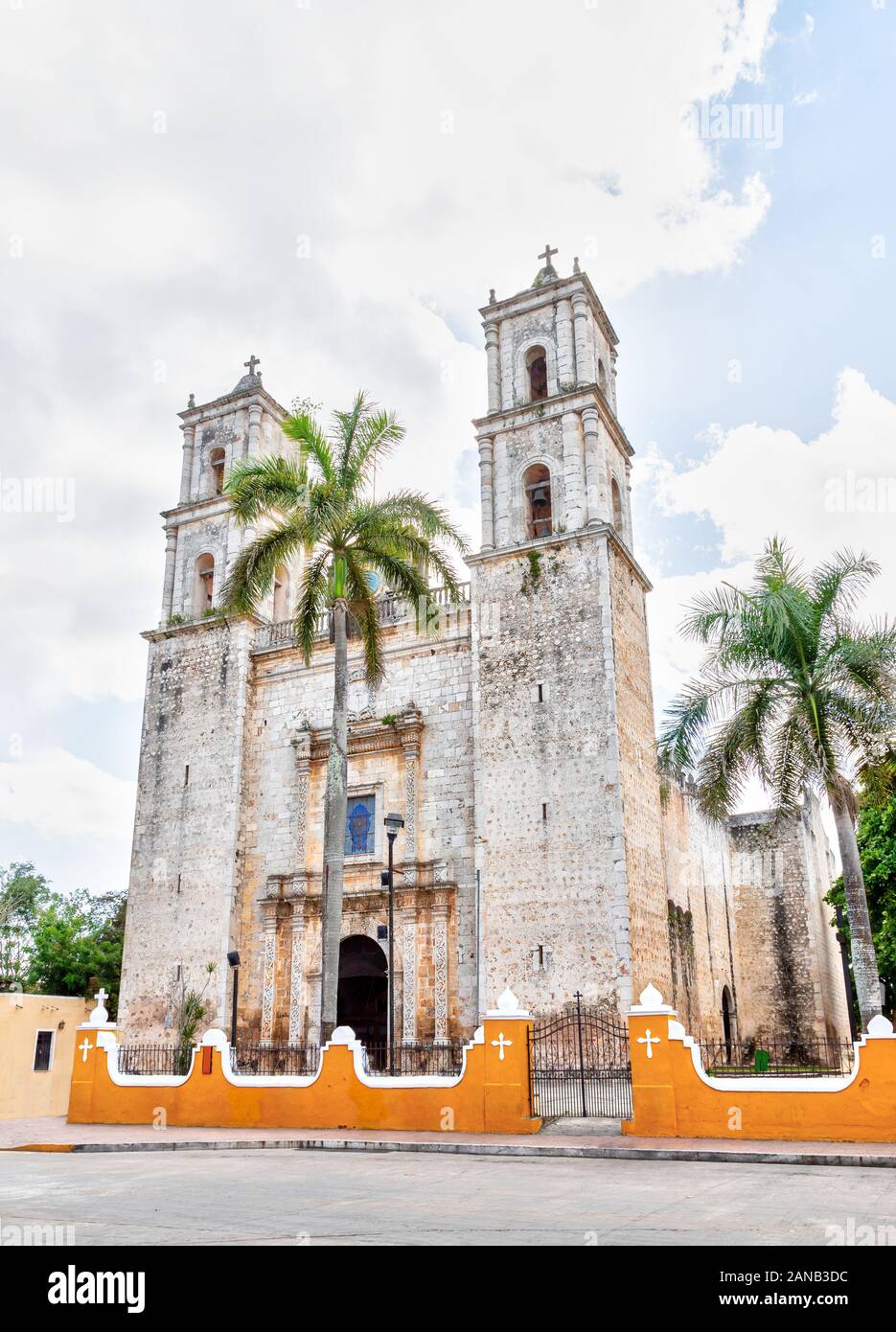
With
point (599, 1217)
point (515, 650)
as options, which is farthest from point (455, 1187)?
point (515, 650)

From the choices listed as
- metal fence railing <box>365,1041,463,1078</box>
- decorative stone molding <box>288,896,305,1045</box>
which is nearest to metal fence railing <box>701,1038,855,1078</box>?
metal fence railing <box>365,1041,463,1078</box>

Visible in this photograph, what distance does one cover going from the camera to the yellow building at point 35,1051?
2136 cm

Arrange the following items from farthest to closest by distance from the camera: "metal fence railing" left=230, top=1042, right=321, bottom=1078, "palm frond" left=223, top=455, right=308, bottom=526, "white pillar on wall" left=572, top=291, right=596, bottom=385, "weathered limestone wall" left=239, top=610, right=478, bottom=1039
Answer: "white pillar on wall" left=572, top=291, right=596, bottom=385
"metal fence railing" left=230, top=1042, right=321, bottom=1078
"weathered limestone wall" left=239, top=610, right=478, bottom=1039
"palm frond" left=223, top=455, right=308, bottom=526

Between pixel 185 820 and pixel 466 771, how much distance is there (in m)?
6.60

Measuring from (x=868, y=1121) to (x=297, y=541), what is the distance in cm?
1068

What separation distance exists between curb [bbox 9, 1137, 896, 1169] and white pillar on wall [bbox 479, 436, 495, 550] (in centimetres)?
1217

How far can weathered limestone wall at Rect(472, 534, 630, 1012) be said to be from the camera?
17875 millimetres

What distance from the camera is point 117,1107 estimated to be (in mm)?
15758

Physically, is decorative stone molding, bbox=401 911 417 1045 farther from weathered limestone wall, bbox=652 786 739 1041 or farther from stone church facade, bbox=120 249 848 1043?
weathered limestone wall, bbox=652 786 739 1041

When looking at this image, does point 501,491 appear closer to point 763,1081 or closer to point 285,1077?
point 285,1077

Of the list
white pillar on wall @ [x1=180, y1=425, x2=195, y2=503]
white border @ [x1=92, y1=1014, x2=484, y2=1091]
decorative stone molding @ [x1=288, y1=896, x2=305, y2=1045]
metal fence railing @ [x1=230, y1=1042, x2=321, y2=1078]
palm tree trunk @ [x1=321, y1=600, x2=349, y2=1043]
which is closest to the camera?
white border @ [x1=92, y1=1014, x2=484, y2=1091]

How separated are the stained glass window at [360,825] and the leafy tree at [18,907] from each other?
2253cm

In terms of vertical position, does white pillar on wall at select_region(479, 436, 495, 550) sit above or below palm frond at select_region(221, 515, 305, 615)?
above

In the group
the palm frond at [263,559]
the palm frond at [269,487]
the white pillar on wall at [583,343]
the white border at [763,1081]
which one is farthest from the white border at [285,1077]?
the white pillar on wall at [583,343]
